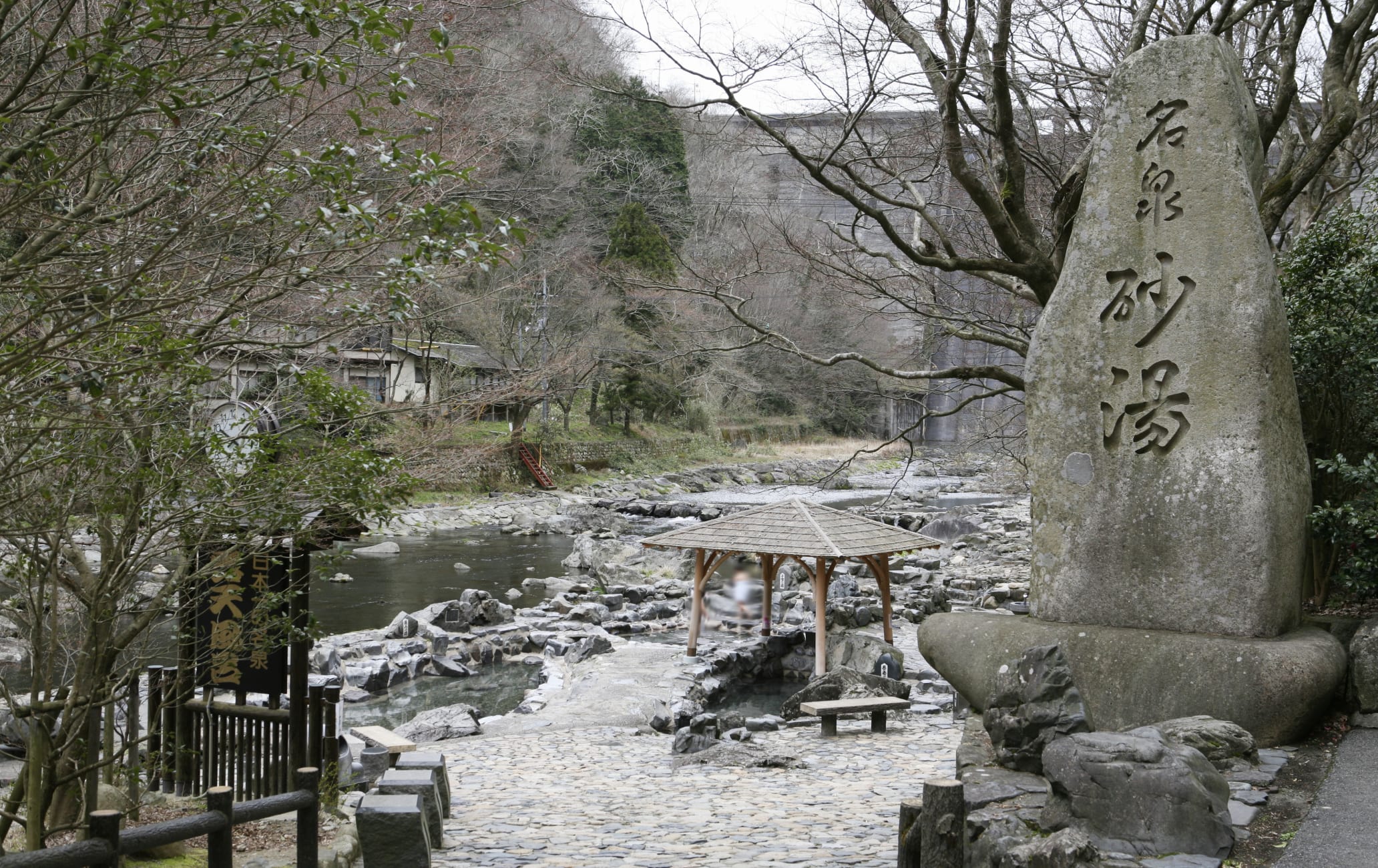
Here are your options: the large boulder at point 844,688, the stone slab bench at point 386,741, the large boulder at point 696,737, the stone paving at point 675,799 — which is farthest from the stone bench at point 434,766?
the large boulder at point 844,688

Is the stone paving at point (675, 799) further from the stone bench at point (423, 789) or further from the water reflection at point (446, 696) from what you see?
the water reflection at point (446, 696)

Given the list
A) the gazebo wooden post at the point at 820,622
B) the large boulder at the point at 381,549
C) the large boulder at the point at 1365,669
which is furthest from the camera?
the large boulder at the point at 381,549

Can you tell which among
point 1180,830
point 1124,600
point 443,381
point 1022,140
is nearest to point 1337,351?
point 1124,600

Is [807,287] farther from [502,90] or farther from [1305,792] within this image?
[1305,792]

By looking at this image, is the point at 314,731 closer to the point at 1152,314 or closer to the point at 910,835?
the point at 910,835

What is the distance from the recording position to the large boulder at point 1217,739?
479cm

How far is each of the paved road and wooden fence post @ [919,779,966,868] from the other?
123 centimetres

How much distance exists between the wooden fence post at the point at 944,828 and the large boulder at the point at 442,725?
6941 millimetres

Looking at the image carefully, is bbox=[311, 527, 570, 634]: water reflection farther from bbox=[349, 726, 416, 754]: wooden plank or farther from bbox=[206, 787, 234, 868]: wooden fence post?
bbox=[206, 787, 234, 868]: wooden fence post

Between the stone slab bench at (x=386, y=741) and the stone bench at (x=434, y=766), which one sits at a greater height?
the stone bench at (x=434, y=766)

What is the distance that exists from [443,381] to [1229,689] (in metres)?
21.3

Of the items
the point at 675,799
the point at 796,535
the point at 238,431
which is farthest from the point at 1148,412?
the point at 796,535

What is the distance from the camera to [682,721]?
1086 centimetres

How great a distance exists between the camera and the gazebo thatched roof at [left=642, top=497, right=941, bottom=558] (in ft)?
43.7
